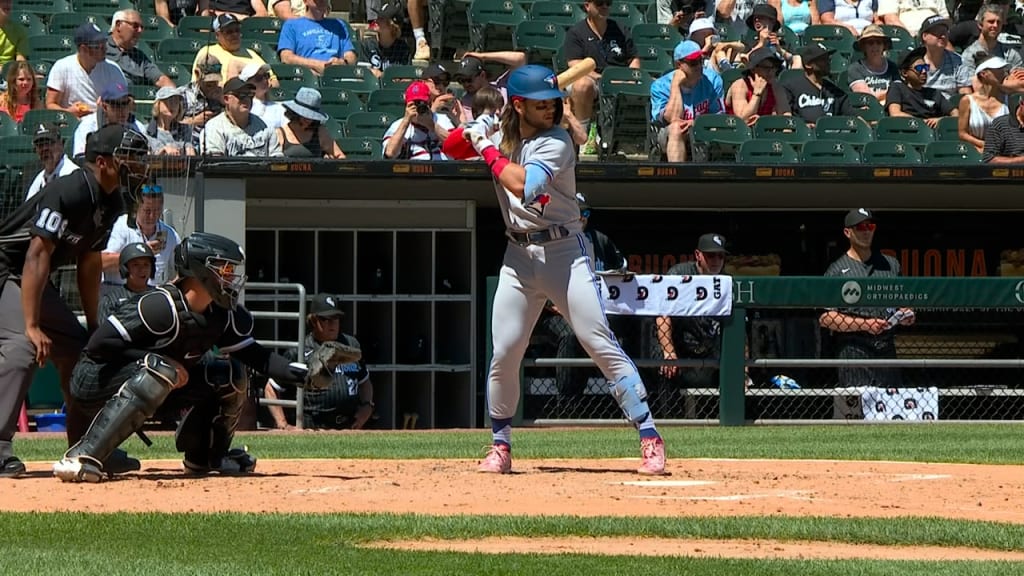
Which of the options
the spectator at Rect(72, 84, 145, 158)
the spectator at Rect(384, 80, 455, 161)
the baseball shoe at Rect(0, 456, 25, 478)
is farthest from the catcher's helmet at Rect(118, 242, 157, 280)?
the baseball shoe at Rect(0, 456, 25, 478)

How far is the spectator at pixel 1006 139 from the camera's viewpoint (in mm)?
14250

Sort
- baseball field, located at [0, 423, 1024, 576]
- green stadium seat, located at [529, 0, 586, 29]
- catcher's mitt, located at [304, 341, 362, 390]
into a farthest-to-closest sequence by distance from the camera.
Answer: green stadium seat, located at [529, 0, 586, 29] < catcher's mitt, located at [304, 341, 362, 390] < baseball field, located at [0, 423, 1024, 576]

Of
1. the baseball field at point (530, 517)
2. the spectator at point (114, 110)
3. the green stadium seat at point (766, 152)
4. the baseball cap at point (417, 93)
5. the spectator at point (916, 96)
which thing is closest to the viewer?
the baseball field at point (530, 517)

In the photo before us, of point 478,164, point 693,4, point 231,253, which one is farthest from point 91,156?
point 693,4

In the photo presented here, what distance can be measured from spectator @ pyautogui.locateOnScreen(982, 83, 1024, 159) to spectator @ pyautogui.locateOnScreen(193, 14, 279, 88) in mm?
6358

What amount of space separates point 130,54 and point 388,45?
9.36 ft

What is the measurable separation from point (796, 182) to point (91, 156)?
308 inches

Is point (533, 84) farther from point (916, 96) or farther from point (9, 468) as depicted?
point (916, 96)

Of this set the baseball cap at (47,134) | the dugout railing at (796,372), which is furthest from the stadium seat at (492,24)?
the baseball cap at (47,134)

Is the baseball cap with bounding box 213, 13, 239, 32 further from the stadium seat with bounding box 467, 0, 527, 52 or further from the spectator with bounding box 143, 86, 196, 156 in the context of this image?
the stadium seat with bounding box 467, 0, 527, 52

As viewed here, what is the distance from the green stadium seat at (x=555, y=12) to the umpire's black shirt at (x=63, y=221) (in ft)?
32.6

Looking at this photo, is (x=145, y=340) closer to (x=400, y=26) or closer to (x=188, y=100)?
(x=188, y=100)

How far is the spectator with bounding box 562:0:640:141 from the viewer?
1480cm

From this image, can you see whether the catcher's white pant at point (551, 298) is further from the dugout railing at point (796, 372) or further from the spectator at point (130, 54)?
the spectator at point (130, 54)
